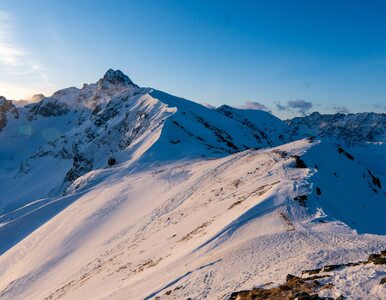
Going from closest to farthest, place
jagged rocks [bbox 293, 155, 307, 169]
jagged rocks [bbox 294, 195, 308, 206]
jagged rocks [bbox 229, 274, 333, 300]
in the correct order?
1. jagged rocks [bbox 229, 274, 333, 300]
2. jagged rocks [bbox 294, 195, 308, 206]
3. jagged rocks [bbox 293, 155, 307, 169]

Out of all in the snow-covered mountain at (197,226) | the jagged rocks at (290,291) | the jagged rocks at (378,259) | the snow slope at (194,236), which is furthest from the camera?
the snow slope at (194,236)

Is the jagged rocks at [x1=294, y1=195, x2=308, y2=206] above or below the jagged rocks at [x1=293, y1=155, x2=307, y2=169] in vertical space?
below

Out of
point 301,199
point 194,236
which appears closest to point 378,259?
point 301,199

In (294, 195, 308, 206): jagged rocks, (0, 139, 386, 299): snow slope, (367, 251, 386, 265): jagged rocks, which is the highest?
(294, 195, 308, 206): jagged rocks

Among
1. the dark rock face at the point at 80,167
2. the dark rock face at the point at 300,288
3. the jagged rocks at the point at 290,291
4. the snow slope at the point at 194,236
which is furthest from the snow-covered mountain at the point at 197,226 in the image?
the dark rock face at the point at 80,167

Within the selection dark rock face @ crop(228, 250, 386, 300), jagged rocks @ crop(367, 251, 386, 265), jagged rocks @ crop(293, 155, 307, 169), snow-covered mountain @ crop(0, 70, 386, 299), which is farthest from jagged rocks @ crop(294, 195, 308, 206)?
jagged rocks @ crop(367, 251, 386, 265)

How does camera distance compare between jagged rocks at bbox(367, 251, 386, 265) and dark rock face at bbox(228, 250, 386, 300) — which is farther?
jagged rocks at bbox(367, 251, 386, 265)

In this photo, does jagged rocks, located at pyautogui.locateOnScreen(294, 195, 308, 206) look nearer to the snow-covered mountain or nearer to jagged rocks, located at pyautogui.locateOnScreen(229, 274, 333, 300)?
the snow-covered mountain

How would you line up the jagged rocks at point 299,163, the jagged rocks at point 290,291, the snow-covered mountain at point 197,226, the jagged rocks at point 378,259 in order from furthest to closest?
the jagged rocks at point 299,163, the snow-covered mountain at point 197,226, the jagged rocks at point 378,259, the jagged rocks at point 290,291

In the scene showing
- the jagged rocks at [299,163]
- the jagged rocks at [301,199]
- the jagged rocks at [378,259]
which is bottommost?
the jagged rocks at [378,259]

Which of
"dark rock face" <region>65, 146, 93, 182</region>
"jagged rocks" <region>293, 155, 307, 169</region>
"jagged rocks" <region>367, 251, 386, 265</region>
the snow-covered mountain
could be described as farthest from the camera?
"dark rock face" <region>65, 146, 93, 182</region>

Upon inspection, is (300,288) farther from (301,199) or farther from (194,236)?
(194,236)

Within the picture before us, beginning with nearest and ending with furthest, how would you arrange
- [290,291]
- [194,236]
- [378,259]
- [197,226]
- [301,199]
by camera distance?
[290,291], [378,259], [301,199], [194,236], [197,226]

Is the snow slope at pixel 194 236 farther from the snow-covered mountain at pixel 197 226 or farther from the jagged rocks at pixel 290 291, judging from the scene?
the jagged rocks at pixel 290 291
